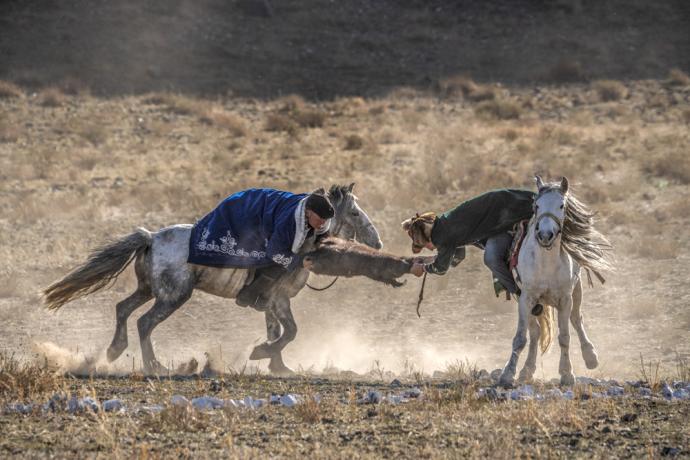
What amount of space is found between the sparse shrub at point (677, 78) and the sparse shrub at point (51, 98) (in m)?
16.7

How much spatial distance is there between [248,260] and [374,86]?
2129cm

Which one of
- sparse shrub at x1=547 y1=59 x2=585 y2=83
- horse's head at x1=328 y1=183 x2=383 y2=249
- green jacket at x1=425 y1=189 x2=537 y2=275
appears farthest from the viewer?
sparse shrub at x1=547 y1=59 x2=585 y2=83

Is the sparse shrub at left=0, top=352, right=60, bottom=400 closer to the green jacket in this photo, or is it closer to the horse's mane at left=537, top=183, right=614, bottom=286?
the green jacket

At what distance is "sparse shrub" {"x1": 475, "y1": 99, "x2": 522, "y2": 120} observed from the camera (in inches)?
1017

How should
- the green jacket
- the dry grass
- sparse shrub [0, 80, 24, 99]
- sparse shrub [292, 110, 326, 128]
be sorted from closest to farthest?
the green jacket < the dry grass < sparse shrub [292, 110, 326, 128] < sparse shrub [0, 80, 24, 99]

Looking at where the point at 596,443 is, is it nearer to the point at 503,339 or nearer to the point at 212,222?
the point at 212,222

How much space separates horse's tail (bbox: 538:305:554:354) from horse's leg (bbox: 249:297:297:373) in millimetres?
2390

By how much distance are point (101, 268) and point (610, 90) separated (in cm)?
2054

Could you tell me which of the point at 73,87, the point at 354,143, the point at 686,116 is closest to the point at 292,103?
the point at 354,143

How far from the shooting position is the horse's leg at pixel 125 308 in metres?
10.1

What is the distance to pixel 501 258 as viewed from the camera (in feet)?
30.9

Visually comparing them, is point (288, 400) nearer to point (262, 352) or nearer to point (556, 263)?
point (556, 263)

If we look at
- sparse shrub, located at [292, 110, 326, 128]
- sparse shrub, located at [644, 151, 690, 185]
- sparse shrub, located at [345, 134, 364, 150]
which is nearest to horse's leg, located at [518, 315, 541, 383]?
sparse shrub, located at [644, 151, 690, 185]

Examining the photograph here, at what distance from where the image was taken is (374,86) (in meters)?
30.5
